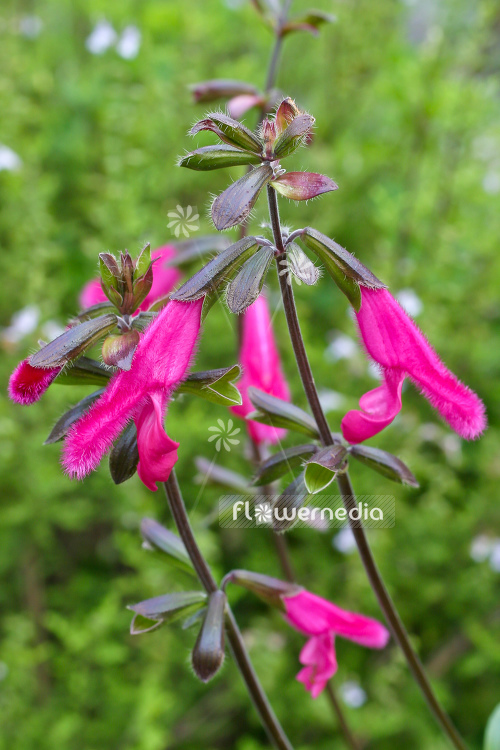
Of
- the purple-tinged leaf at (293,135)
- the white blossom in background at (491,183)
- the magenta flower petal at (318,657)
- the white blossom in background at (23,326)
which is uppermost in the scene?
the white blossom in background at (491,183)

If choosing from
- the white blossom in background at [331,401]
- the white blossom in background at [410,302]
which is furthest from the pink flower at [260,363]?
the white blossom in background at [410,302]

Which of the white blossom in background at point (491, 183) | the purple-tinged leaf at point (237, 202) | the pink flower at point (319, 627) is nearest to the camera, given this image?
the purple-tinged leaf at point (237, 202)

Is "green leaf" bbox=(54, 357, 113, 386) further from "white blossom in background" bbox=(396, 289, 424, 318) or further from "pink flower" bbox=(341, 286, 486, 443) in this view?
"white blossom in background" bbox=(396, 289, 424, 318)

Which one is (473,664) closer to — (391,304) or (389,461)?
(389,461)

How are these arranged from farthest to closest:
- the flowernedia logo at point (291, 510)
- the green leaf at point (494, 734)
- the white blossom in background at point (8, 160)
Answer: the white blossom in background at point (8, 160) < the green leaf at point (494, 734) < the flowernedia logo at point (291, 510)

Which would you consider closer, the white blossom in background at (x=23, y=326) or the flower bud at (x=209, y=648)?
the flower bud at (x=209, y=648)

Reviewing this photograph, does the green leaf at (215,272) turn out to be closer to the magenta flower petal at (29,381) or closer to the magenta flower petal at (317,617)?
the magenta flower petal at (29,381)

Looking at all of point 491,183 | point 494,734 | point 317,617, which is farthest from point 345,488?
point 491,183

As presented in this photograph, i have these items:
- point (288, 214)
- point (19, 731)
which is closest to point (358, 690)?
point (19, 731)

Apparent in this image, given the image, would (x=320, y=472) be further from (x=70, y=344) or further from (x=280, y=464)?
(x=70, y=344)
